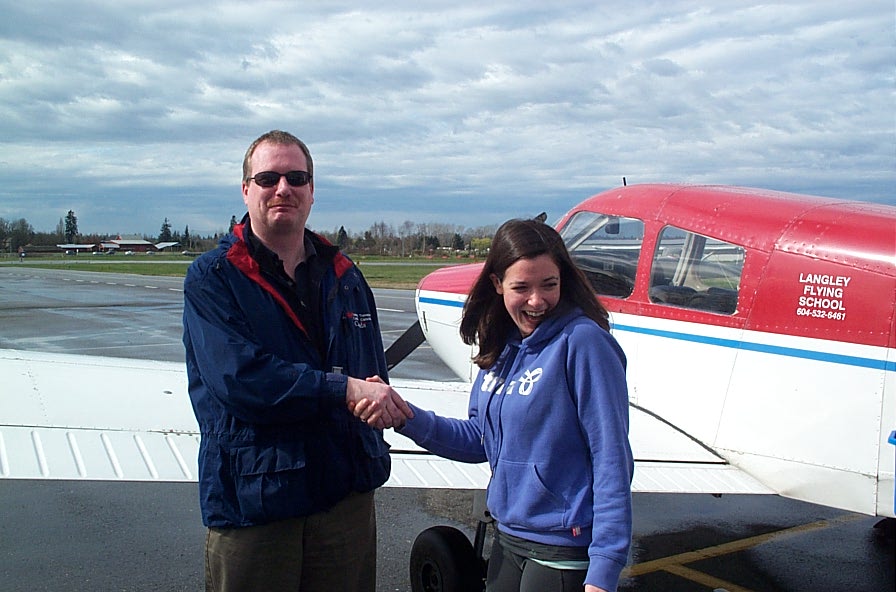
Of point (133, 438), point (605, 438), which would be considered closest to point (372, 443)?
point (605, 438)

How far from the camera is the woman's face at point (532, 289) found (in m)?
2.34

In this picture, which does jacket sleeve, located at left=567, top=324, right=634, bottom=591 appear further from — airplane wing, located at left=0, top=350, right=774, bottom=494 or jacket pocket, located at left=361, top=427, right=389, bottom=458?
airplane wing, located at left=0, top=350, right=774, bottom=494

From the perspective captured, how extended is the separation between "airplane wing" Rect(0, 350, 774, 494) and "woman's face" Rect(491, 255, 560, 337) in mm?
1396

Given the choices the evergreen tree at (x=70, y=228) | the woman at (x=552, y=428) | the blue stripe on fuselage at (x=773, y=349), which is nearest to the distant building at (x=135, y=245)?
the evergreen tree at (x=70, y=228)

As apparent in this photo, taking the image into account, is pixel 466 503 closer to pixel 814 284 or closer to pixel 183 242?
pixel 814 284

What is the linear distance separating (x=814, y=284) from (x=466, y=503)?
3.05m

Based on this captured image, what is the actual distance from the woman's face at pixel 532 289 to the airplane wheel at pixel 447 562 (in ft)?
4.69

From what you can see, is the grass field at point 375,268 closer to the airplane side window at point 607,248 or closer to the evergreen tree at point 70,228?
the airplane side window at point 607,248

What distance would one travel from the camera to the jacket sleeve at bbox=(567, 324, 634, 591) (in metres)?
2.07

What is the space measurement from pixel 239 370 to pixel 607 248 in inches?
138

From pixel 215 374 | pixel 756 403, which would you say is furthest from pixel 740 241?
pixel 215 374

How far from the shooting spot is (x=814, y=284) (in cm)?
400

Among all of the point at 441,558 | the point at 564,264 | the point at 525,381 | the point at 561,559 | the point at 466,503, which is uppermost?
the point at 564,264

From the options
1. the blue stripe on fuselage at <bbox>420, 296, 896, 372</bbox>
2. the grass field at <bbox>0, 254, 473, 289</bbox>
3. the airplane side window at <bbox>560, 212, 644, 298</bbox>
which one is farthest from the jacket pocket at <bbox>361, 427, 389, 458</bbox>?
the grass field at <bbox>0, 254, 473, 289</bbox>
